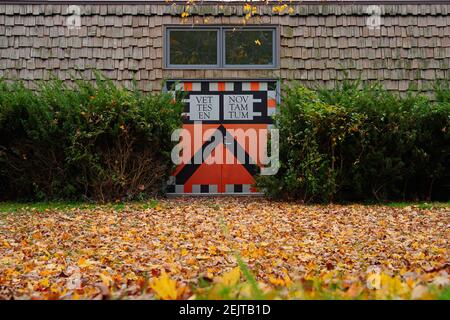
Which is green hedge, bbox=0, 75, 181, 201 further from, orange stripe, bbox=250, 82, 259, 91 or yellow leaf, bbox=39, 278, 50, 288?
yellow leaf, bbox=39, 278, 50, 288

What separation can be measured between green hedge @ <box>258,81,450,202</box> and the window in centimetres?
187

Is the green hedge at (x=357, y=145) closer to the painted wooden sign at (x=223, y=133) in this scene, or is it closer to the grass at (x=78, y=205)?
the grass at (x=78, y=205)

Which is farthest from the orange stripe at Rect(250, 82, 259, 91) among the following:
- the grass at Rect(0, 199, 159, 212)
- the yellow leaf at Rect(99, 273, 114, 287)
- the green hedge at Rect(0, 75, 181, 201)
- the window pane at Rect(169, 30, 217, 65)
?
the yellow leaf at Rect(99, 273, 114, 287)

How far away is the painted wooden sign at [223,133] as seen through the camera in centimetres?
1177

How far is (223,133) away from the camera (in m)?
11.8

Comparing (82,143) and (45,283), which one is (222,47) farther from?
(45,283)

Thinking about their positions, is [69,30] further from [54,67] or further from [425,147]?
[425,147]

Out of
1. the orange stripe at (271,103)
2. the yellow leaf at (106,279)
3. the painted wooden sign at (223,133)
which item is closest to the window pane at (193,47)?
the painted wooden sign at (223,133)

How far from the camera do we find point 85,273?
14.8ft

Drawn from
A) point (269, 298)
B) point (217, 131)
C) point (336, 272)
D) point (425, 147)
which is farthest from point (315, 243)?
point (217, 131)

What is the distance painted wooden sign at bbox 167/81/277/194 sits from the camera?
1177cm

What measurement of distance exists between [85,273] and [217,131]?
7.47m

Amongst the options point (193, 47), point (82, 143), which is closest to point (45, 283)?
point (82, 143)

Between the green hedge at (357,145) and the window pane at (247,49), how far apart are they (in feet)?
6.03
